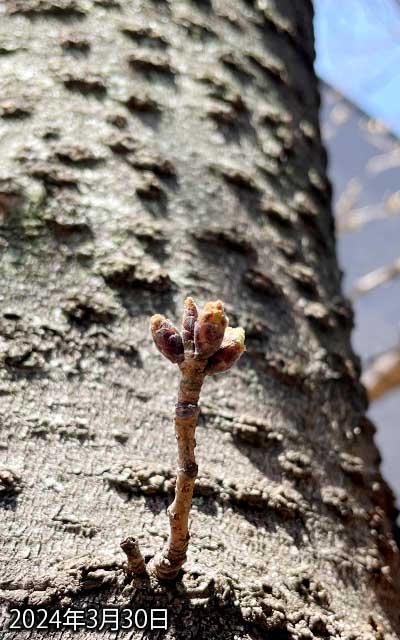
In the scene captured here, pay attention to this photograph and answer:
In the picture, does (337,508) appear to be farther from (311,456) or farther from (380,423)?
(380,423)

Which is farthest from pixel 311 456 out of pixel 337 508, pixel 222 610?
pixel 222 610

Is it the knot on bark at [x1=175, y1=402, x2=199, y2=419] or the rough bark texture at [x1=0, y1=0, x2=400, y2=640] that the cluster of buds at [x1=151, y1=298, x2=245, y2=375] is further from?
the rough bark texture at [x1=0, y1=0, x2=400, y2=640]

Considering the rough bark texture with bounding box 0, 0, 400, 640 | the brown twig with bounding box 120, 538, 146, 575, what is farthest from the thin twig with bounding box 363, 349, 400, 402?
the brown twig with bounding box 120, 538, 146, 575

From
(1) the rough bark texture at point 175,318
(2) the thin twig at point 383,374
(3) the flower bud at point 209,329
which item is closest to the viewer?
(3) the flower bud at point 209,329

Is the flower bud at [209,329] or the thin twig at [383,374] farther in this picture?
the thin twig at [383,374]
